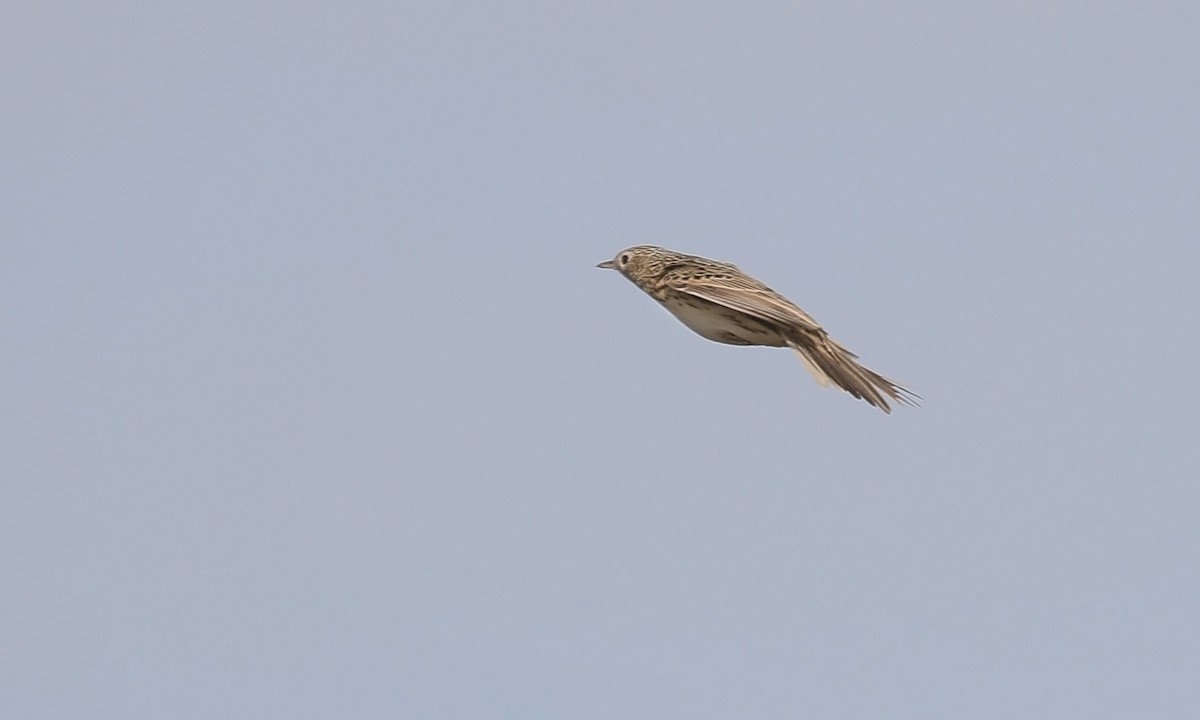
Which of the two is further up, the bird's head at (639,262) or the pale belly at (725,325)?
the bird's head at (639,262)

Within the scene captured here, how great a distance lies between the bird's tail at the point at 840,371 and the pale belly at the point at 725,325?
0.26m

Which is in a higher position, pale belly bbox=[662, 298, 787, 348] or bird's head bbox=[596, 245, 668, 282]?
bird's head bbox=[596, 245, 668, 282]

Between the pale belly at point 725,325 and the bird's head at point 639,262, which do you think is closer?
the pale belly at point 725,325

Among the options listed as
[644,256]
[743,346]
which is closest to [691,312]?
[743,346]

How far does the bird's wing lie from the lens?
49.5 feet

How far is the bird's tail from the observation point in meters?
14.8

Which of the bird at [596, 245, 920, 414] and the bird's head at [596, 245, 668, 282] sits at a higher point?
the bird's head at [596, 245, 668, 282]

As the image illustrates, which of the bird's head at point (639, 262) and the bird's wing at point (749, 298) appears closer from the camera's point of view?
the bird's wing at point (749, 298)

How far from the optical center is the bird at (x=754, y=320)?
49.2ft

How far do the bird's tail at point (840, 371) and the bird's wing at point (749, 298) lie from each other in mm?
179

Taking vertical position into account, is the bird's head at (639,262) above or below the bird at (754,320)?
above

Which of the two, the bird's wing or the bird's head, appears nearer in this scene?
the bird's wing

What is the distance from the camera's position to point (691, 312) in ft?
52.8

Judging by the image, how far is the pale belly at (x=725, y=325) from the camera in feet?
50.6
